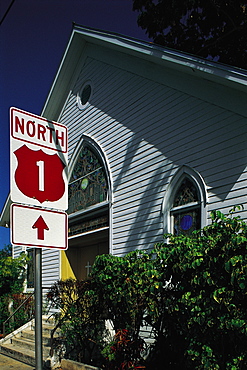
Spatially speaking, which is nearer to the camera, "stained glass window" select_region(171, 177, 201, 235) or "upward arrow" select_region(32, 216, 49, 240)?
"upward arrow" select_region(32, 216, 49, 240)

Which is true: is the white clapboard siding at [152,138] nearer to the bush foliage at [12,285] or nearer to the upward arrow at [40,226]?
the upward arrow at [40,226]

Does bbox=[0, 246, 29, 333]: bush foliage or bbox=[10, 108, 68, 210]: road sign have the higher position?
bbox=[10, 108, 68, 210]: road sign

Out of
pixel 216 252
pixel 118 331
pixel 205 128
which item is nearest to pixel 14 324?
pixel 118 331

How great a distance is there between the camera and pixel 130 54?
10852 millimetres

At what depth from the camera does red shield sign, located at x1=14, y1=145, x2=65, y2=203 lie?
3.39 metres

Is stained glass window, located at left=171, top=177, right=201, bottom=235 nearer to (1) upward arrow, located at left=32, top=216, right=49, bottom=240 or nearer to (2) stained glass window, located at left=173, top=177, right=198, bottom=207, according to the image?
(2) stained glass window, located at left=173, top=177, right=198, bottom=207

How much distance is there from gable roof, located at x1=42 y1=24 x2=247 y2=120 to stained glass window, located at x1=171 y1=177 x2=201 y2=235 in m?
2.27

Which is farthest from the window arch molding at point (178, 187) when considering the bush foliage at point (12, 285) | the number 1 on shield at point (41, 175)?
the bush foliage at point (12, 285)

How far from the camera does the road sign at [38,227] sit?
10.6ft

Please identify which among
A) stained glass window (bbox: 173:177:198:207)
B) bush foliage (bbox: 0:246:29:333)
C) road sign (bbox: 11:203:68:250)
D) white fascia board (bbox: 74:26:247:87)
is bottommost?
bush foliage (bbox: 0:246:29:333)

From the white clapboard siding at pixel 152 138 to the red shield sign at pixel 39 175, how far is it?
4.84m

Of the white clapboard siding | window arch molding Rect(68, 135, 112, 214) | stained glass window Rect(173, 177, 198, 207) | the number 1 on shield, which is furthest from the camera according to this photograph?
window arch molding Rect(68, 135, 112, 214)

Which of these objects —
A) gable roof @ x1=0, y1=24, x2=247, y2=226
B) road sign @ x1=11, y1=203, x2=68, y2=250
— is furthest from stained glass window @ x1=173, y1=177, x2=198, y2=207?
road sign @ x1=11, y1=203, x2=68, y2=250

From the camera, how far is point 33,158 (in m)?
3.51
